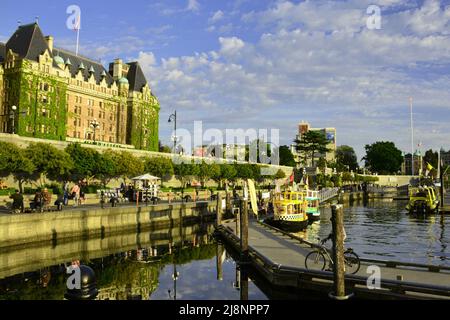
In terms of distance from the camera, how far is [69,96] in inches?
3755

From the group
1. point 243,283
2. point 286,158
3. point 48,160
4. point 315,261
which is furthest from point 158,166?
point 286,158

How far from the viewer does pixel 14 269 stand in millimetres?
25500

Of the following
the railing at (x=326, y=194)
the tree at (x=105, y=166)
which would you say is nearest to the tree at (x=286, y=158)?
the railing at (x=326, y=194)

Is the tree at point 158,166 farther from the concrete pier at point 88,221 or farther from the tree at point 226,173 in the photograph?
the concrete pier at point 88,221

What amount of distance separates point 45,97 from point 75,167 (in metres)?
29.6

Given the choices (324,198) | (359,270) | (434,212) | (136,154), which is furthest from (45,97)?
(359,270)

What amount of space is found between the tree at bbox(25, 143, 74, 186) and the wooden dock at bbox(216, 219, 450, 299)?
35.4 m

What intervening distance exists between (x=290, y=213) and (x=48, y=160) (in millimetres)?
31408

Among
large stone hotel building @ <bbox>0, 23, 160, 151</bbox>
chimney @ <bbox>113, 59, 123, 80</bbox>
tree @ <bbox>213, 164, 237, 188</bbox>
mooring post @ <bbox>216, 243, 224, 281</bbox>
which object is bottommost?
mooring post @ <bbox>216, 243, 224, 281</bbox>

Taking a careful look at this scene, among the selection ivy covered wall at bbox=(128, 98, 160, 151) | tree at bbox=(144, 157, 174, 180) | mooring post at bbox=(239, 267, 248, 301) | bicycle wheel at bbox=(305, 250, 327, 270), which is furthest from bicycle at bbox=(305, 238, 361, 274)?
ivy covered wall at bbox=(128, 98, 160, 151)

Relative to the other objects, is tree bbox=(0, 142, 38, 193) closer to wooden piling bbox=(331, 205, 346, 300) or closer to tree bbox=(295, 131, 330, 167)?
wooden piling bbox=(331, 205, 346, 300)

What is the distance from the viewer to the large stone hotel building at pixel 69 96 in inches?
3152

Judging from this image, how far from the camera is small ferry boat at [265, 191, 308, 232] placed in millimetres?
45156

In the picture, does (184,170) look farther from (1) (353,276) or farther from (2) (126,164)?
(1) (353,276)
